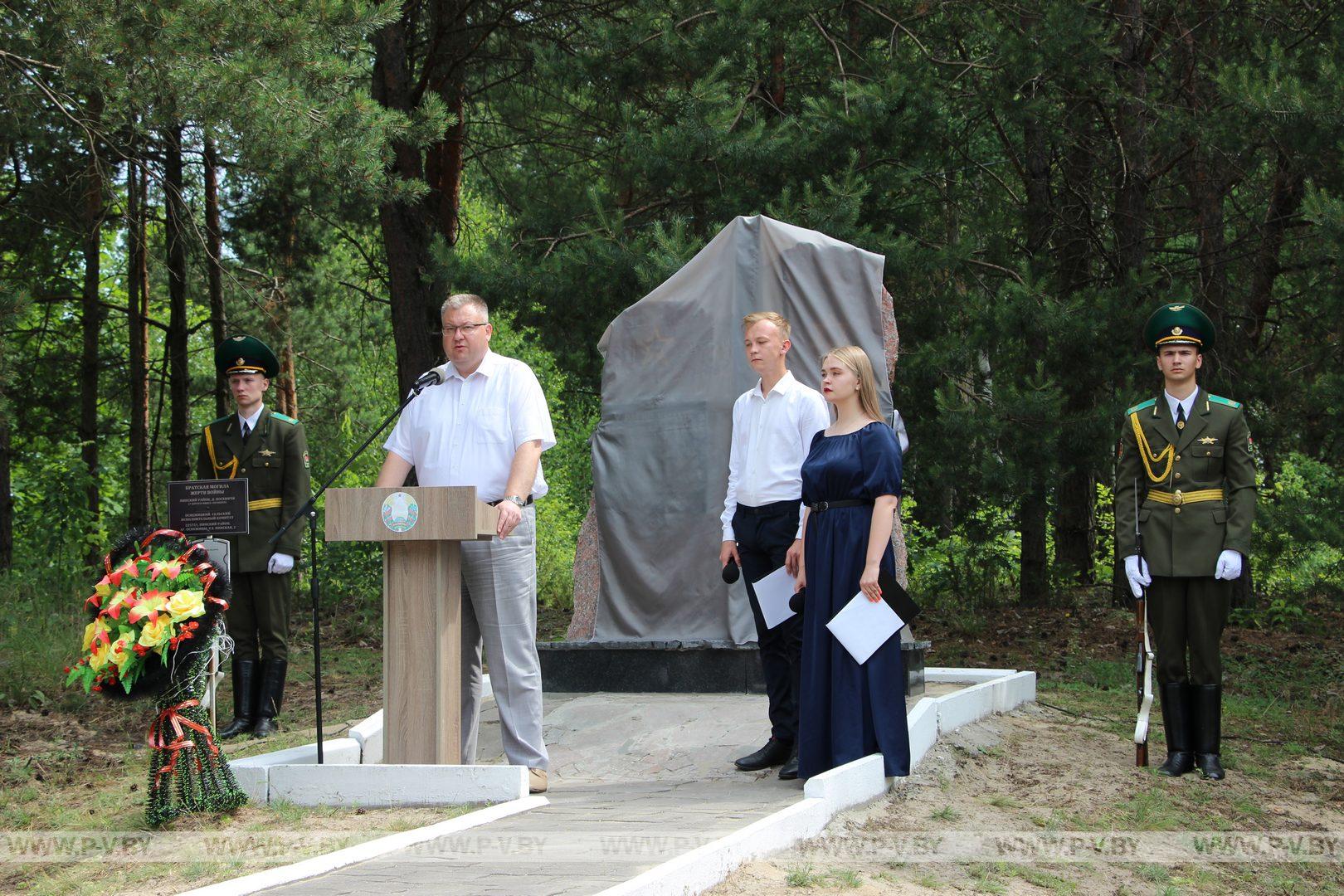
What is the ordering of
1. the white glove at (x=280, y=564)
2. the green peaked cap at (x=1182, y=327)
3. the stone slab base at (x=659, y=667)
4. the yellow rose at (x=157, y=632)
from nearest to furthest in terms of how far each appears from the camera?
the yellow rose at (x=157, y=632) → the green peaked cap at (x=1182, y=327) → the white glove at (x=280, y=564) → the stone slab base at (x=659, y=667)

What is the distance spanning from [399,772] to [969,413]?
6.31 metres

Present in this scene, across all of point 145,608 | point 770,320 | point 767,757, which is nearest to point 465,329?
point 770,320

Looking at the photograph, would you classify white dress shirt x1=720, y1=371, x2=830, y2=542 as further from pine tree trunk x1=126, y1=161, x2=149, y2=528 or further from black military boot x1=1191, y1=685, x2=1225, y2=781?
pine tree trunk x1=126, y1=161, x2=149, y2=528

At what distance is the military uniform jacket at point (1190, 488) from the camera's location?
20.7ft

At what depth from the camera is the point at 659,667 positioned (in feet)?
25.4

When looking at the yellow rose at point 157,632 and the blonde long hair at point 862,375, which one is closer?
the yellow rose at point 157,632

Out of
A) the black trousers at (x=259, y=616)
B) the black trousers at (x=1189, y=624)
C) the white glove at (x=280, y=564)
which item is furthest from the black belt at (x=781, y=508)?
the black trousers at (x=259, y=616)

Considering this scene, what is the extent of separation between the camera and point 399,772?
200 inches

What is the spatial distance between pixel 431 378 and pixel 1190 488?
146 inches

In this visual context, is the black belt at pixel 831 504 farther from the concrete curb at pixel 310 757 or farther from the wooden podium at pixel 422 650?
the concrete curb at pixel 310 757


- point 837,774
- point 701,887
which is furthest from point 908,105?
point 701,887

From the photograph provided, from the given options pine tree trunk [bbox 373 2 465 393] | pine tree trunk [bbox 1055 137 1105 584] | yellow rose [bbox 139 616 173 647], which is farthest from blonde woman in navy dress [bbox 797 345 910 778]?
pine tree trunk [bbox 373 2 465 393]

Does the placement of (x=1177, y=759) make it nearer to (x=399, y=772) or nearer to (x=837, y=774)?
(x=837, y=774)

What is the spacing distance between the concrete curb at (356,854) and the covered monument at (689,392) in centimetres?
317
